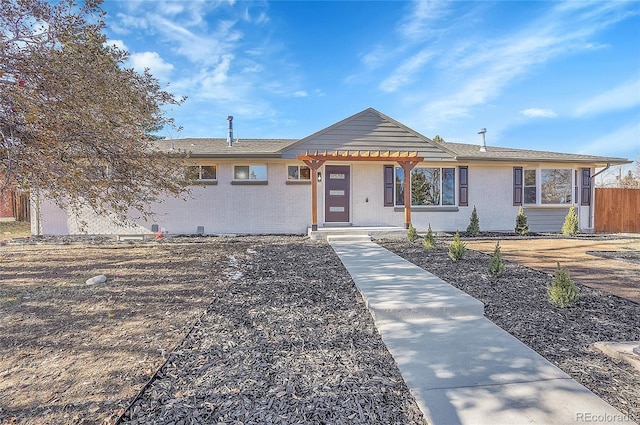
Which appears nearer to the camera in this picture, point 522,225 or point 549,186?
point 522,225

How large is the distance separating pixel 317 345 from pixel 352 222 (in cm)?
820

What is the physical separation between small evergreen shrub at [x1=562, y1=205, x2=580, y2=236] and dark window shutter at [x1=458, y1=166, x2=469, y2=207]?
10.8 ft

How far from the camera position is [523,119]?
1758 centimetres

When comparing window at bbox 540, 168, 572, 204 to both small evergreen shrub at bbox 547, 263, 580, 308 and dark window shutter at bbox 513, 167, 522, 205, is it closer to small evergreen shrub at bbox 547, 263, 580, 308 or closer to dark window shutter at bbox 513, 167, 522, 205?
dark window shutter at bbox 513, 167, 522, 205

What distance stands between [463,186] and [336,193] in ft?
15.1

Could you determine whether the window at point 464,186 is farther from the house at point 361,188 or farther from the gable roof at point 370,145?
the gable roof at point 370,145

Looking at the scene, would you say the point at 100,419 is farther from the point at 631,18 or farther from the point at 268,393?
the point at 631,18

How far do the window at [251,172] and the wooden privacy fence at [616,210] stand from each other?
12980 millimetres

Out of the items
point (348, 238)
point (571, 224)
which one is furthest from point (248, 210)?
point (571, 224)

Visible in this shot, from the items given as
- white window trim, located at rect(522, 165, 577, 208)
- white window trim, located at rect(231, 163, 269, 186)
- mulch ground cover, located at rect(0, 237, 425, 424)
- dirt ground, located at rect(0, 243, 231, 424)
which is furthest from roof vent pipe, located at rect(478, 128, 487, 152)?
dirt ground, located at rect(0, 243, 231, 424)

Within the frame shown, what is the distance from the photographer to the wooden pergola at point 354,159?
9.68 metres

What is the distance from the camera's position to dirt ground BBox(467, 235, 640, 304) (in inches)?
195

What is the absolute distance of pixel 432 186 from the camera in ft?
38.3

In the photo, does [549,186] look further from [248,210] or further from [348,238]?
[248,210]
